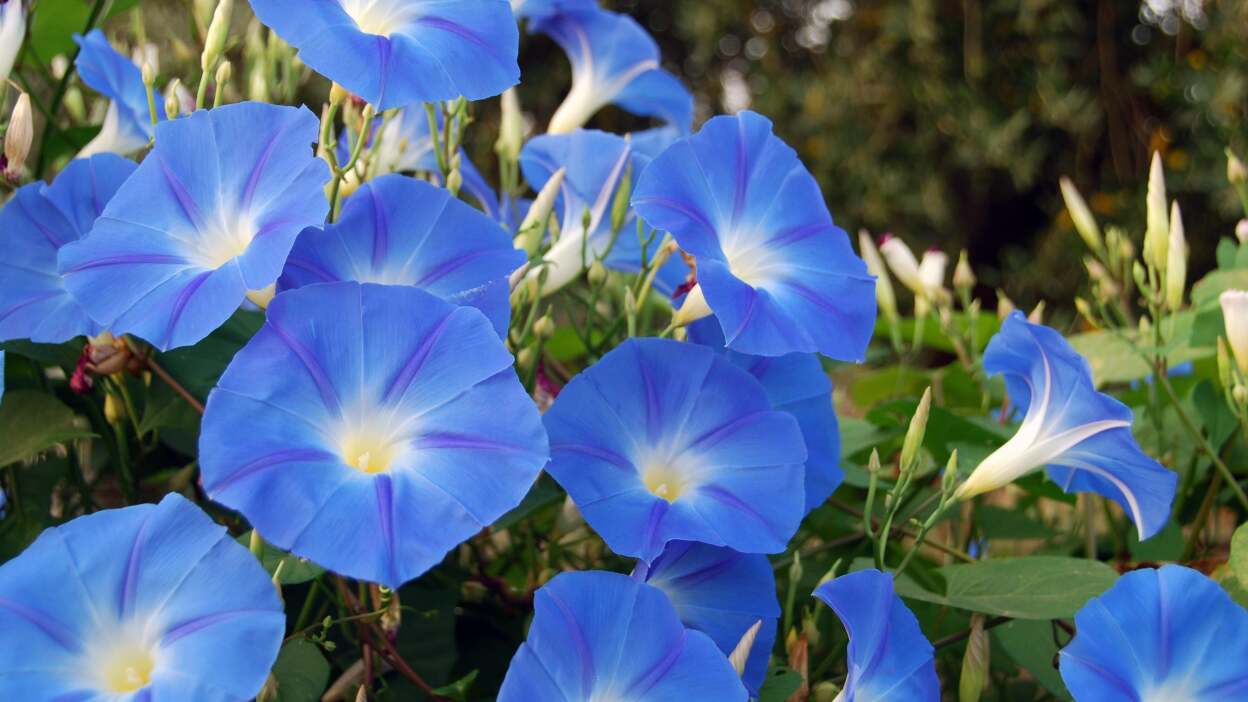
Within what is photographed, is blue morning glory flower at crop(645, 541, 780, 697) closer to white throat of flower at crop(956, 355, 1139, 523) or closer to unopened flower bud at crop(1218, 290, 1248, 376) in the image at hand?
white throat of flower at crop(956, 355, 1139, 523)

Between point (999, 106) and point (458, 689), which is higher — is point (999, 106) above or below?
below

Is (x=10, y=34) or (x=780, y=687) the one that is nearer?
(x=780, y=687)

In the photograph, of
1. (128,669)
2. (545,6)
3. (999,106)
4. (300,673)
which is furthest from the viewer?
(999,106)

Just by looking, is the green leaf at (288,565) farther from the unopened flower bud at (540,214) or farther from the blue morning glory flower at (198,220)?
the unopened flower bud at (540,214)

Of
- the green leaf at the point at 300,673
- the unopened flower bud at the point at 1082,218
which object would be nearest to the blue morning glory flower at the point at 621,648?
the green leaf at the point at 300,673

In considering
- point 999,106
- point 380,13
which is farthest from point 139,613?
point 999,106

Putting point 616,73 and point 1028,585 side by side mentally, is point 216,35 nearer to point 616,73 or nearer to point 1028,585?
point 616,73

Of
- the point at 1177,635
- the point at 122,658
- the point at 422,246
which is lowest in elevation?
the point at 1177,635
